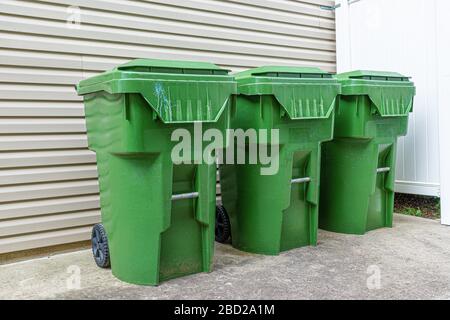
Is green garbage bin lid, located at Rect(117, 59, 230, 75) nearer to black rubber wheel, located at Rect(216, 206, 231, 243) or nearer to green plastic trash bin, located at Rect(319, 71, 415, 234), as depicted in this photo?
black rubber wheel, located at Rect(216, 206, 231, 243)

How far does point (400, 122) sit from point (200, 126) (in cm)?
226

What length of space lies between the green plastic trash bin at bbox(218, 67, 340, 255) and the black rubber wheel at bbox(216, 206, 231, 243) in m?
0.04

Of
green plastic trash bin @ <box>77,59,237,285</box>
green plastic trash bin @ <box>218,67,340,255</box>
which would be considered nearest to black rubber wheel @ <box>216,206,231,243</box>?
green plastic trash bin @ <box>218,67,340,255</box>

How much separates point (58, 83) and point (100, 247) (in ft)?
4.66

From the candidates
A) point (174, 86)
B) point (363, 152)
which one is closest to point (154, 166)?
point (174, 86)

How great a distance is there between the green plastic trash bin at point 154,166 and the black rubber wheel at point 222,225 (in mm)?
698

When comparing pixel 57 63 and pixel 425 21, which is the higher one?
pixel 425 21

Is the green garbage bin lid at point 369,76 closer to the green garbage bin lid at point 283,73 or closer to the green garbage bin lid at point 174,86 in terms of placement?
the green garbage bin lid at point 283,73

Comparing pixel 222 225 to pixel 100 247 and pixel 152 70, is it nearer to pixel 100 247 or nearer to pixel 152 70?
pixel 100 247

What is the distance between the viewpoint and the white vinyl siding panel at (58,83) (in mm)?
3559

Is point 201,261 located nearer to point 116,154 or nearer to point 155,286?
point 155,286

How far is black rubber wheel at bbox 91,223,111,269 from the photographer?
3322mm
